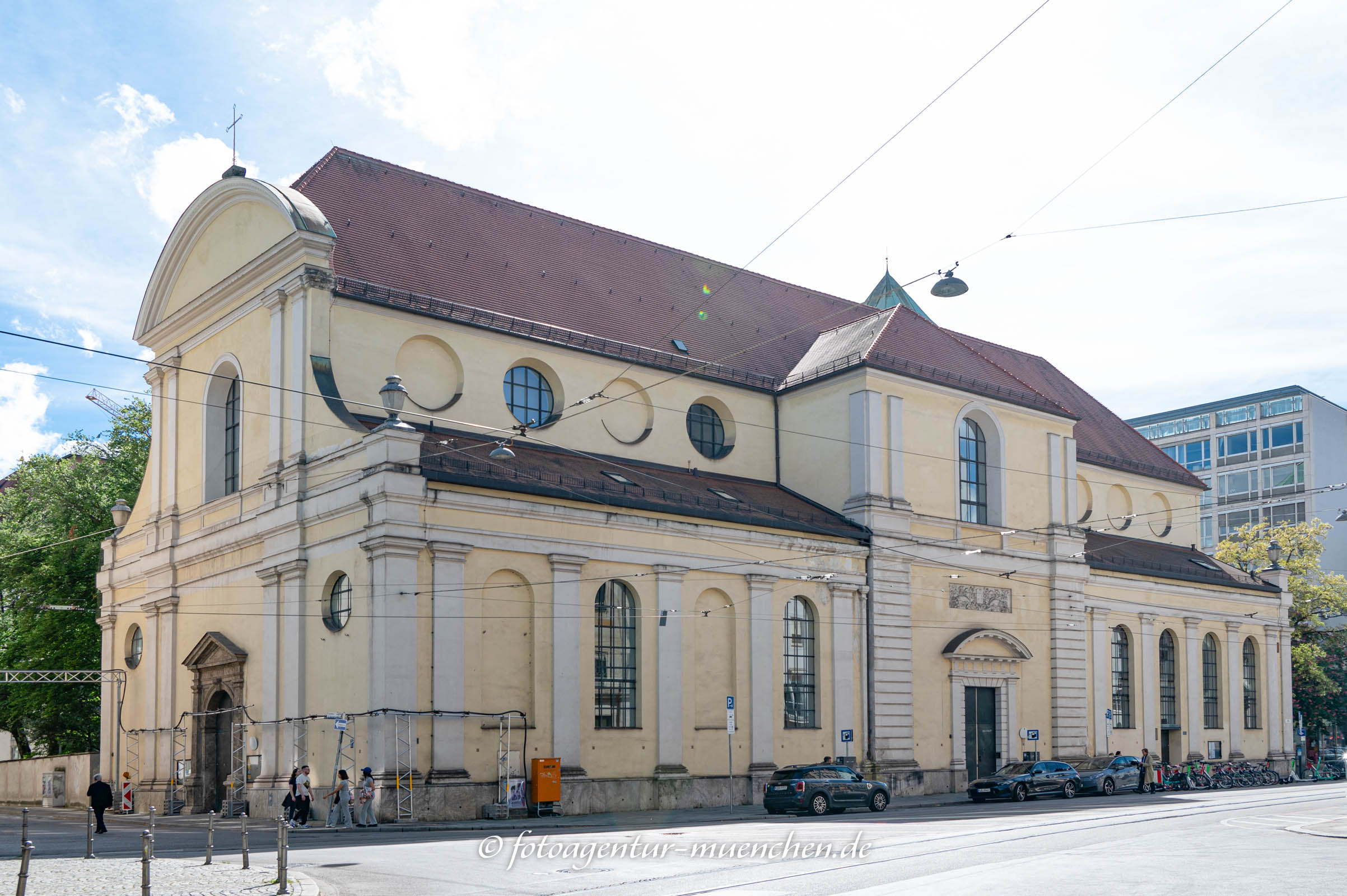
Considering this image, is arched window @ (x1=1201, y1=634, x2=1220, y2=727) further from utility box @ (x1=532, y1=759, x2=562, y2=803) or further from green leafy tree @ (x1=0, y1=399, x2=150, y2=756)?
green leafy tree @ (x1=0, y1=399, x2=150, y2=756)

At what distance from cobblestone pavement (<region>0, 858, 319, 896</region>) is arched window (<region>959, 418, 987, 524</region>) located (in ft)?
91.8

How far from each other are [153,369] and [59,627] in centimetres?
1238

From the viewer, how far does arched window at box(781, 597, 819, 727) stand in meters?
35.7

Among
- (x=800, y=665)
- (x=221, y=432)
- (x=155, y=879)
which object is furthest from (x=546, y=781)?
(x=221, y=432)

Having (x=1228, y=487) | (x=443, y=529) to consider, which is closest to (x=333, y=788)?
(x=443, y=529)

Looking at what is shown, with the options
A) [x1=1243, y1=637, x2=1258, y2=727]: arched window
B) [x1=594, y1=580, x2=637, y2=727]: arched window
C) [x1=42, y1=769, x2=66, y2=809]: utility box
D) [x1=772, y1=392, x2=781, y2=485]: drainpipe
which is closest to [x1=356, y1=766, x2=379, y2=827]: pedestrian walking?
[x1=594, y1=580, x2=637, y2=727]: arched window

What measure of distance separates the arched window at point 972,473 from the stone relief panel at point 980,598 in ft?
6.85

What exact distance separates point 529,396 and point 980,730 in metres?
16.8

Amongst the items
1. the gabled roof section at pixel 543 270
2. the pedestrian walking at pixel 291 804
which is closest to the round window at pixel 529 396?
the gabled roof section at pixel 543 270

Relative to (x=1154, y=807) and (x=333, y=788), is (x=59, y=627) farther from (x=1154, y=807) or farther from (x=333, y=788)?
(x=1154, y=807)

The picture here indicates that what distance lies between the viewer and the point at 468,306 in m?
34.4

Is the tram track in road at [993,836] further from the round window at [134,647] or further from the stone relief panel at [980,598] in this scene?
the round window at [134,647]

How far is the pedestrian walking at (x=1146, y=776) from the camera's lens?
4034cm

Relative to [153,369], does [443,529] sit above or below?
below
